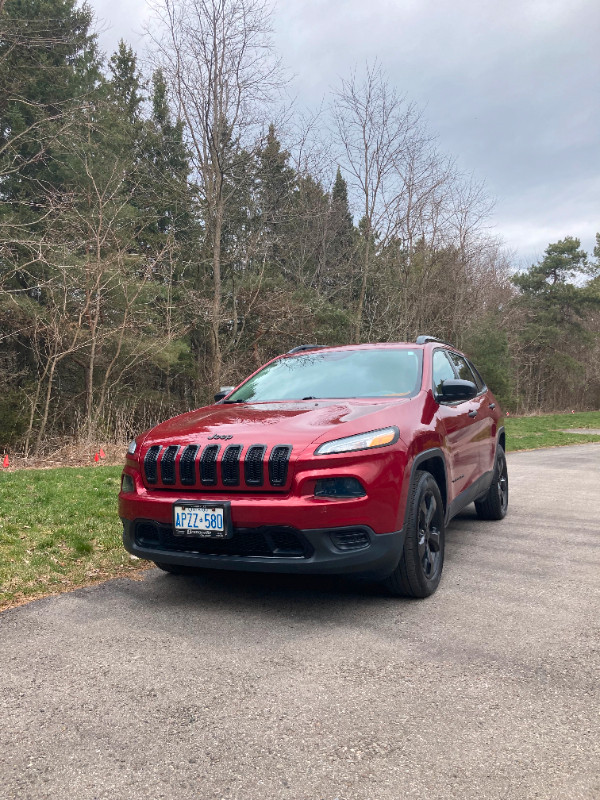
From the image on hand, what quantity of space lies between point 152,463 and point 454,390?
7.47ft

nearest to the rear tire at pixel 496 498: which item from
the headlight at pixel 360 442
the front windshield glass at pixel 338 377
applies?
the front windshield glass at pixel 338 377

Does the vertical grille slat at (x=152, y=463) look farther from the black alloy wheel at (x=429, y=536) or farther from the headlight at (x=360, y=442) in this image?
the black alloy wheel at (x=429, y=536)

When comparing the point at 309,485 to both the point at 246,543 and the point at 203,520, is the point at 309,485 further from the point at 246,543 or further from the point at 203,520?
the point at 203,520

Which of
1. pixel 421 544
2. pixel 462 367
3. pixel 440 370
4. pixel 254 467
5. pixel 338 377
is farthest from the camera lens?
pixel 462 367

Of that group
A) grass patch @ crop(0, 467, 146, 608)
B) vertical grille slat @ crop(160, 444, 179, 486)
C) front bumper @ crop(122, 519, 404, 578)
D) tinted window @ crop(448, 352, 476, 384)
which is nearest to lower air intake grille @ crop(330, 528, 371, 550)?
front bumper @ crop(122, 519, 404, 578)

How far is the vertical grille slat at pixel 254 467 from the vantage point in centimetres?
364

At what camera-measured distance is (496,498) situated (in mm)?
6719

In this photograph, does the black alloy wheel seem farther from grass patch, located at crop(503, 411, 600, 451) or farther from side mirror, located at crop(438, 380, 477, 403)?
grass patch, located at crop(503, 411, 600, 451)

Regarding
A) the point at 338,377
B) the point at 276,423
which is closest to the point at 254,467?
the point at 276,423

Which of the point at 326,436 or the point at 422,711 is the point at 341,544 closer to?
the point at 326,436

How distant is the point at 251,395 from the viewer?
525cm

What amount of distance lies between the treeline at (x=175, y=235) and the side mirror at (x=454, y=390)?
10408 millimetres

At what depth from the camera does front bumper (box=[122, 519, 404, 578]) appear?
3539 mm

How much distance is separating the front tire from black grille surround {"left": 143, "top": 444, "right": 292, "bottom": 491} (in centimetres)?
88
